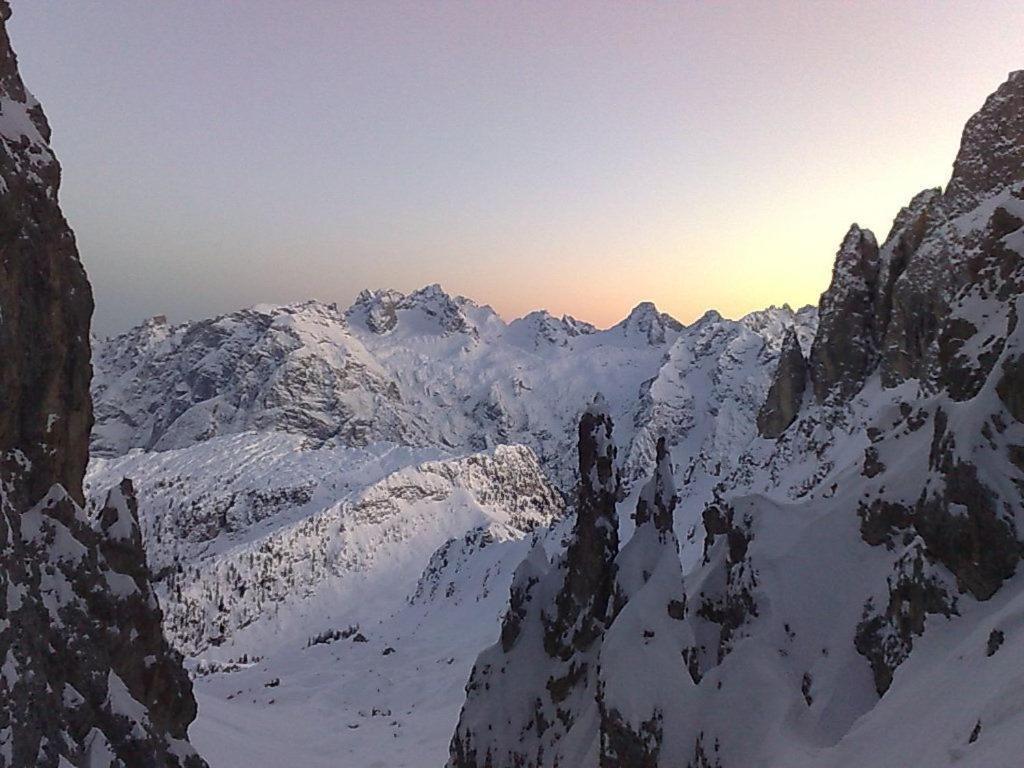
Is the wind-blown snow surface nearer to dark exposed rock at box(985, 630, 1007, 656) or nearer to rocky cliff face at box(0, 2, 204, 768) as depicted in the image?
rocky cliff face at box(0, 2, 204, 768)

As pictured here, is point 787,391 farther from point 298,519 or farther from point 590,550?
point 298,519

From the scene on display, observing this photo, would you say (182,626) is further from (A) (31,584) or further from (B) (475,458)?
(A) (31,584)

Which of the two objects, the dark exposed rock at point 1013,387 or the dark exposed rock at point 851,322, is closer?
the dark exposed rock at point 1013,387

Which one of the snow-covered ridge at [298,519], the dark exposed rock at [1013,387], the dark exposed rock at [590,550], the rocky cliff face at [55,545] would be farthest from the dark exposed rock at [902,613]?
the snow-covered ridge at [298,519]

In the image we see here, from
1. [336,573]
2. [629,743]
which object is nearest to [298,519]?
[336,573]

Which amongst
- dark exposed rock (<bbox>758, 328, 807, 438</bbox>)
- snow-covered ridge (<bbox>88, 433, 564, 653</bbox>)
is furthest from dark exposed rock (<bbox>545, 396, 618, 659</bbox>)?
snow-covered ridge (<bbox>88, 433, 564, 653</bbox>)

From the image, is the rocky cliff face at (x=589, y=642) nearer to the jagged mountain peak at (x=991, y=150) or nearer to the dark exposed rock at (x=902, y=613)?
the dark exposed rock at (x=902, y=613)

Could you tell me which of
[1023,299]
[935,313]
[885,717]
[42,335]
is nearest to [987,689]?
[885,717]
